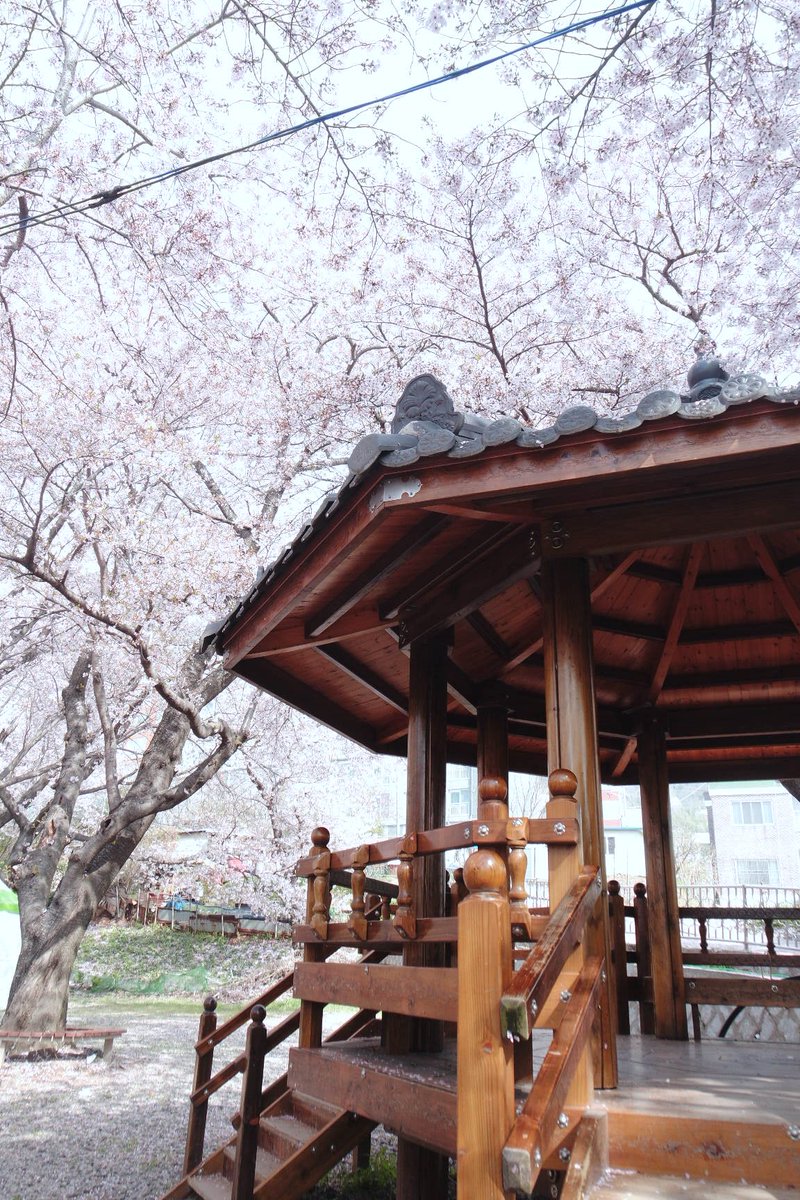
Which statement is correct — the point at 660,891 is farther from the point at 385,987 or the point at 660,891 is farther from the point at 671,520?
the point at 671,520

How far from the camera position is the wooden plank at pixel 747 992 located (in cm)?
599

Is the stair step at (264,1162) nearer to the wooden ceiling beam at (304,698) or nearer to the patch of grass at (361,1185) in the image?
the patch of grass at (361,1185)

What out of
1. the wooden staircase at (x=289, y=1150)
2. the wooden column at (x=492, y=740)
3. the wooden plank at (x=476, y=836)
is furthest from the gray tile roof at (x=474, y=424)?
the wooden staircase at (x=289, y=1150)

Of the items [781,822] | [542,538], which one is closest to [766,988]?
[542,538]

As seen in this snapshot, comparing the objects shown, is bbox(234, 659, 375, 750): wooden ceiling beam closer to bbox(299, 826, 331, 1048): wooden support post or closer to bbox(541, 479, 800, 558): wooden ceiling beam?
bbox(299, 826, 331, 1048): wooden support post

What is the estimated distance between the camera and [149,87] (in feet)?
32.5

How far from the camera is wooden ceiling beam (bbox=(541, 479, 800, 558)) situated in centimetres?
349

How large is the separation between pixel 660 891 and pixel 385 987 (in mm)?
3527

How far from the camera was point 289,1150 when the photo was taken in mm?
4746

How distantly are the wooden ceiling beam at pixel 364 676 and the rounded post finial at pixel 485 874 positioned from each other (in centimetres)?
322

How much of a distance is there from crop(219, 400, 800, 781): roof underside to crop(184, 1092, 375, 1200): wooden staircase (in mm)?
2583

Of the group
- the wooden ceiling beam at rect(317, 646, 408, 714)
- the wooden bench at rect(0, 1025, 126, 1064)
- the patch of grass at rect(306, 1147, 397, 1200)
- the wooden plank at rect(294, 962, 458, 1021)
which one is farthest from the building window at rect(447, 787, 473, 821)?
the wooden plank at rect(294, 962, 458, 1021)

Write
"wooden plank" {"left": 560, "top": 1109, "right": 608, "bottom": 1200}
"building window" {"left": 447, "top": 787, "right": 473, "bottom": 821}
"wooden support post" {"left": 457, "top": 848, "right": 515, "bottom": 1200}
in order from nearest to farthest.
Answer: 1. "wooden support post" {"left": 457, "top": 848, "right": 515, "bottom": 1200}
2. "wooden plank" {"left": 560, "top": 1109, "right": 608, "bottom": 1200}
3. "building window" {"left": 447, "top": 787, "right": 473, "bottom": 821}

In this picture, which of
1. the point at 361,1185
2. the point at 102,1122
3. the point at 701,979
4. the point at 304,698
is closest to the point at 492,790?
the point at 304,698
